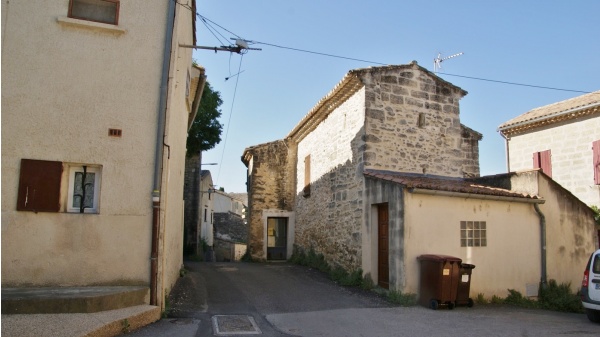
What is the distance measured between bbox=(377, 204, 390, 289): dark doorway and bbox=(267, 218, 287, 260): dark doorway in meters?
8.22

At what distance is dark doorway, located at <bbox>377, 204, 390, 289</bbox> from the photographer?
10.2 m

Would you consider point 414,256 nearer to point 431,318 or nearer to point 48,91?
point 431,318

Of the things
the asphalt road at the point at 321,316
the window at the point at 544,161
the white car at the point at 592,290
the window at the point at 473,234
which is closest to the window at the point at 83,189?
the asphalt road at the point at 321,316

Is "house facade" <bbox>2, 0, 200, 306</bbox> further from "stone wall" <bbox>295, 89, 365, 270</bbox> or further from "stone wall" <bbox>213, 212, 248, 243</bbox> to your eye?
"stone wall" <bbox>213, 212, 248, 243</bbox>

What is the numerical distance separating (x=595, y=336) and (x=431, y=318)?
2452 mm

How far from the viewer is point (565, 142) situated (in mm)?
15602

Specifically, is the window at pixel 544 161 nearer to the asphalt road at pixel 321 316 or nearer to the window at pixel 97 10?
the asphalt road at pixel 321 316

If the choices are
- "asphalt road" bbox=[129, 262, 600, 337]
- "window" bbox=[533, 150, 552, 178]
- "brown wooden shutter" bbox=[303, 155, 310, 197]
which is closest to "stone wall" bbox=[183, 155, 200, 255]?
"brown wooden shutter" bbox=[303, 155, 310, 197]

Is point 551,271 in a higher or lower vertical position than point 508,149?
lower

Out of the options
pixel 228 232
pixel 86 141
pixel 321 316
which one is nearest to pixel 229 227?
pixel 228 232

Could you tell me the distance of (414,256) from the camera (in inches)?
363

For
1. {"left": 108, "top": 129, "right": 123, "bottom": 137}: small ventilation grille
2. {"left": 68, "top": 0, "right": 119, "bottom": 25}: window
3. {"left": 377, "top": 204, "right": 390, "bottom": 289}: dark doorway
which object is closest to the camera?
{"left": 108, "top": 129, "right": 123, "bottom": 137}: small ventilation grille

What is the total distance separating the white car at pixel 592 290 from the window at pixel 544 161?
8548mm

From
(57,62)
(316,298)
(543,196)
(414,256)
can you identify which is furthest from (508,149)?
(57,62)
